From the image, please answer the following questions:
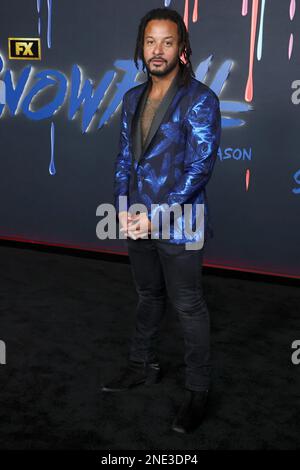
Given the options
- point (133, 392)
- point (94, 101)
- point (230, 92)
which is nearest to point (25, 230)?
point (94, 101)

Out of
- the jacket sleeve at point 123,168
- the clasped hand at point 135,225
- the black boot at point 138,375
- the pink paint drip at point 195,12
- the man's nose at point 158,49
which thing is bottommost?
the black boot at point 138,375

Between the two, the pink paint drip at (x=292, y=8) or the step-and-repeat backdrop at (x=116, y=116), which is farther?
the step-and-repeat backdrop at (x=116, y=116)

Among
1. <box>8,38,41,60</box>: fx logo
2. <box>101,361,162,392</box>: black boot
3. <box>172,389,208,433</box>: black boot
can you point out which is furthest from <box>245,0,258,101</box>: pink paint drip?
<box>172,389,208,433</box>: black boot

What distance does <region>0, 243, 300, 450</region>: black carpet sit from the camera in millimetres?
2014

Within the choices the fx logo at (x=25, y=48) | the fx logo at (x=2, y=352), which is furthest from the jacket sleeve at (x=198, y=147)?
the fx logo at (x=25, y=48)

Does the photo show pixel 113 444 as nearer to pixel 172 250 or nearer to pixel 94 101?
pixel 172 250

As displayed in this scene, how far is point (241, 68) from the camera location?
3.57 m

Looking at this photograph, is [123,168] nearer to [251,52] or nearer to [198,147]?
[198,147]

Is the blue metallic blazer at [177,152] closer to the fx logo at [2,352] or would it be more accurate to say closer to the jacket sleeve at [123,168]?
the jacket sleeve at [123,168]

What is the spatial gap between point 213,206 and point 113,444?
219cm

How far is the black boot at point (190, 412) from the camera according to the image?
2.04 metres

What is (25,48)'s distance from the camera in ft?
13.4

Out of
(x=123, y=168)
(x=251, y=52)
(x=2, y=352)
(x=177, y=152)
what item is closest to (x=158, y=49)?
(x=177, y=152)

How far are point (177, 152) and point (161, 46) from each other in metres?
0.37
